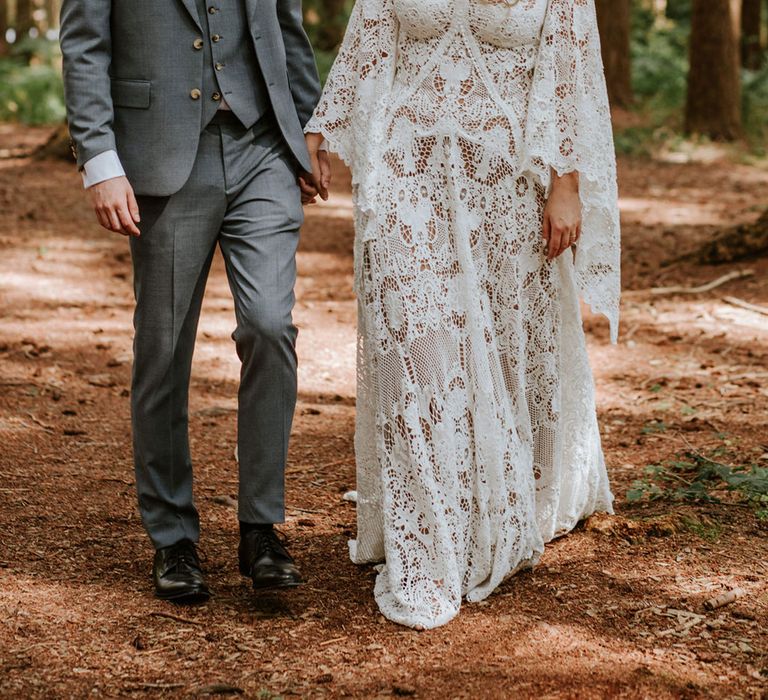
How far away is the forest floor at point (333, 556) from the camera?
321cm

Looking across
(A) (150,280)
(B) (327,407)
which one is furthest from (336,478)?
(A) (150,280)

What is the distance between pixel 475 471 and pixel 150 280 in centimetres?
128

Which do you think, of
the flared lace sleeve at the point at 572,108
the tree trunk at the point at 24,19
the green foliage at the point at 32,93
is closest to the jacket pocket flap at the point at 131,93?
the flared lace sleeve at the point at 572,108

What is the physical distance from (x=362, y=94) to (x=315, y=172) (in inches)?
13.7

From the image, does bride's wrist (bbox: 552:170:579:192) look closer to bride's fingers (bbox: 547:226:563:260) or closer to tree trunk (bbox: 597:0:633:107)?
bride's fingers (bbox: 547:226:563:260)

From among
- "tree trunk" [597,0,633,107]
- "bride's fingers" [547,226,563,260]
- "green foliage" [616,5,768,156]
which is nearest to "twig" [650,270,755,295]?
"bride's fingers" [547,226,563,260]

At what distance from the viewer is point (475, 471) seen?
148 inches

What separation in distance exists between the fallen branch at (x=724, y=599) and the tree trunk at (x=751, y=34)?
844 inches

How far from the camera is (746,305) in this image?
7.97m

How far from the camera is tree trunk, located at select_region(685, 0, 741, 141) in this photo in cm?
1519

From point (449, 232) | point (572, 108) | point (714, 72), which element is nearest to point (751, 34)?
point (714, 72)

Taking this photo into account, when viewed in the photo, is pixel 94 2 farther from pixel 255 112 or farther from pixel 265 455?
pixel 265 455

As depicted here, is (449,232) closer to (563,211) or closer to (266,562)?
(563,211)

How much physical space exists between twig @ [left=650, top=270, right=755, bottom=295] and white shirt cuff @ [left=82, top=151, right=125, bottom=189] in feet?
19.4
